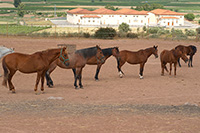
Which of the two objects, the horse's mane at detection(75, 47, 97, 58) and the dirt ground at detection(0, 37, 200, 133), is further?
the horse's mane at detection(75, 47, 97, 58)

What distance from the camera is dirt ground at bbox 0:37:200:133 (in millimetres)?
9648

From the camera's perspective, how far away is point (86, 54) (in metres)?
15.5

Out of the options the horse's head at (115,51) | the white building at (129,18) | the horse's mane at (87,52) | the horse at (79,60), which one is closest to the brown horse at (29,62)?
the horse at (79,60)

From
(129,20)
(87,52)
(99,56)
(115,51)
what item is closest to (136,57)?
(115,51)

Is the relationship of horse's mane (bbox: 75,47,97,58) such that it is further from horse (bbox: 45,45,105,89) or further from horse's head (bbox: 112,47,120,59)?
horse's head (bbox: 112,47,120,59)

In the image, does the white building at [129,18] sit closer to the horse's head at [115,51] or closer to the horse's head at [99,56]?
the horse's head at [115,51]

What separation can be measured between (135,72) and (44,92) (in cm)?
729

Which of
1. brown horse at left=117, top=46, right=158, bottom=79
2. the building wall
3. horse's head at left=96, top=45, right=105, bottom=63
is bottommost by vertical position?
brown horse at left=117, top=46, right=158, bottom=79

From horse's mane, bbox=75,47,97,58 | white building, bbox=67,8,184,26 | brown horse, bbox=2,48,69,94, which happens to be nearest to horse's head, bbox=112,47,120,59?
horse's mane, bbox=75,47,97,58

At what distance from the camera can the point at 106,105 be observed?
39.4ft

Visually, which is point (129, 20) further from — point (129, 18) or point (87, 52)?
point (87, 52)

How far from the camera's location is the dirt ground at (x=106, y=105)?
9.65 meters

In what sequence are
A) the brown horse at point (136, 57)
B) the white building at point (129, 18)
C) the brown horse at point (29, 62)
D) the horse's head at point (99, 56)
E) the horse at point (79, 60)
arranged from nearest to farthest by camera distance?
the brown horse at point (29, 62)
the horse at point (79, 60)
the horse's head at point (99, 56)
the brown horse at point (136, 57)
the white building at point (129, 18)

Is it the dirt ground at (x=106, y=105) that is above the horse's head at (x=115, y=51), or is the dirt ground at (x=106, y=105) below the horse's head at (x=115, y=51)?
below
